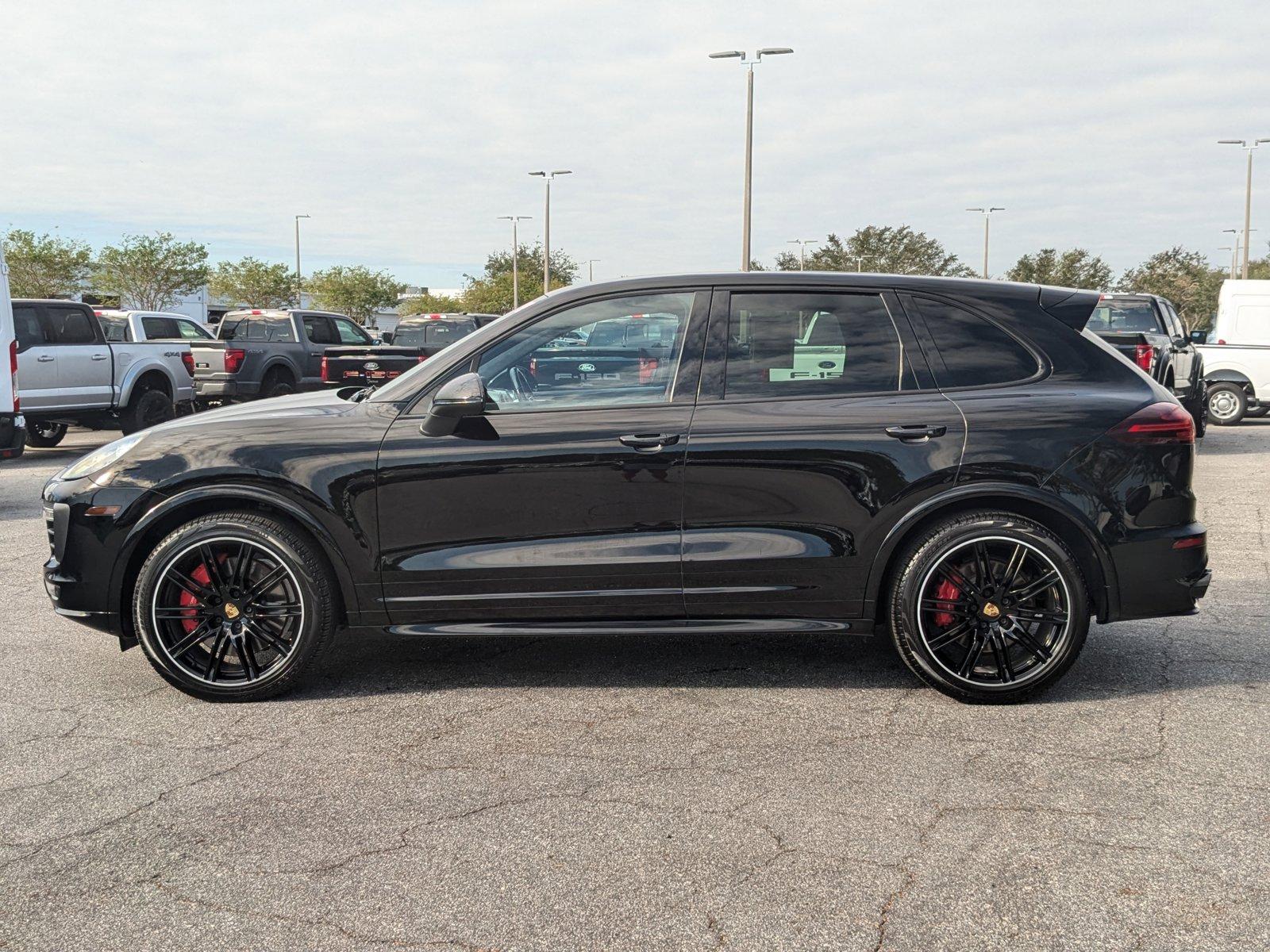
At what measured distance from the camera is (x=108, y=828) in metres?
3.61

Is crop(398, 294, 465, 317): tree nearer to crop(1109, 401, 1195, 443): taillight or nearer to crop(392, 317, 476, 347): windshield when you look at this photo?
crop(392, 317, 476, 347): windshield

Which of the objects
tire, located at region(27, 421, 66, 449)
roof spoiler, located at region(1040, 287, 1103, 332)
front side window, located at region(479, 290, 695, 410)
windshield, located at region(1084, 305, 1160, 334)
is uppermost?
windshield, located at region(1084, 305, 1160, 334)

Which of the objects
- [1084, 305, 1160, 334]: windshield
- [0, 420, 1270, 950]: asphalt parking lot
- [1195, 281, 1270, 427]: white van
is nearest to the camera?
[0, 420, 1270, 950]: asphalt parking lot

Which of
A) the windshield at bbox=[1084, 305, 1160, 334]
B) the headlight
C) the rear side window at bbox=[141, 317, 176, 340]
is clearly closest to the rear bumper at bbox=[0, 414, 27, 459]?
the headlight

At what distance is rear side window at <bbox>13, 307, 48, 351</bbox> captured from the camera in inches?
556

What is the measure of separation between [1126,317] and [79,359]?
13.9 m

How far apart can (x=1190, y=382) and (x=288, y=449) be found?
1491 centimetres

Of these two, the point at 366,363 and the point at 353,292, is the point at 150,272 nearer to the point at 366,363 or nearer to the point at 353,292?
the point at 353,292

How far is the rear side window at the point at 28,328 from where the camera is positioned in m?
14.1

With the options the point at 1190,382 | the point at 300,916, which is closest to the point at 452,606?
the point at 300,916

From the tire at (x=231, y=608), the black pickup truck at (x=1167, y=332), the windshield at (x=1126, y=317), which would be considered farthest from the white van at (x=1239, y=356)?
the tire at (x=231, y=608)

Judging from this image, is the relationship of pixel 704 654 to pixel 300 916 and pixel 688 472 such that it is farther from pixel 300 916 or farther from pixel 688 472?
pixel 300 916

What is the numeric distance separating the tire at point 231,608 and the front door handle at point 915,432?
7.54ft

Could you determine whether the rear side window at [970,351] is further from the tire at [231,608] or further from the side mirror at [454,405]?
the tire at [231,608]
